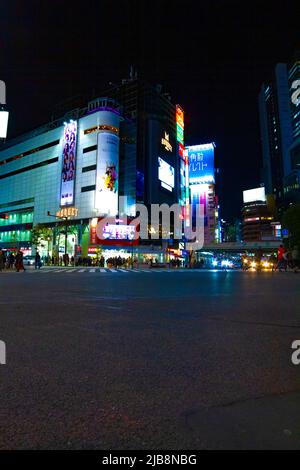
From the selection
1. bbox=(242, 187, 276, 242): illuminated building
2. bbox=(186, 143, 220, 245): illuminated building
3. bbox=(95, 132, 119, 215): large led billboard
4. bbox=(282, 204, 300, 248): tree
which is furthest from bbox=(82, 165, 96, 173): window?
bbox=(242, 187, 276, 242): illuminated building

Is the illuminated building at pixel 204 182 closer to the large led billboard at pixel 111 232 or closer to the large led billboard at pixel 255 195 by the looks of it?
the large led billboard at pixel 255 195

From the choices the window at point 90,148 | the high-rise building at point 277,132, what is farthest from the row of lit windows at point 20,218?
the high-rise building at point 277,132

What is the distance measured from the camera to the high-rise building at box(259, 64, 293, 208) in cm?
14012

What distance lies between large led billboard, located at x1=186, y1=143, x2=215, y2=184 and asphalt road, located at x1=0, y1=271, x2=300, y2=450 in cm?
10572

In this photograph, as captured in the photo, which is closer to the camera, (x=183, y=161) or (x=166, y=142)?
(x=166, y=142)

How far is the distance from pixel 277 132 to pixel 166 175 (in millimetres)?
89693

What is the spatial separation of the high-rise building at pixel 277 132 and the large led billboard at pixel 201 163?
147 ft

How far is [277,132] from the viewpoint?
480 feet

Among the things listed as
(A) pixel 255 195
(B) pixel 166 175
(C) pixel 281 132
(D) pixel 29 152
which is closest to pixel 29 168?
(D) pixel 29 152

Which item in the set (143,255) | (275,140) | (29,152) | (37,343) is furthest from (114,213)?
(275,140)

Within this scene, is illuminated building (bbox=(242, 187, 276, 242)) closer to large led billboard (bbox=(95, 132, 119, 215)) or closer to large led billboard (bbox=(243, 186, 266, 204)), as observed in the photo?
large led billboard (bbox=(243, 186, 266, 204))

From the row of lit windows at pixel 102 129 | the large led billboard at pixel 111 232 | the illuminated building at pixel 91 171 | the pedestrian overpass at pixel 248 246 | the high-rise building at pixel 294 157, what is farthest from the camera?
the high-rise building at pixel 294 157

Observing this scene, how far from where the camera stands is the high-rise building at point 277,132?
460 ft

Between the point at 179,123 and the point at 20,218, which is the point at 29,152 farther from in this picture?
the point at 179,123
